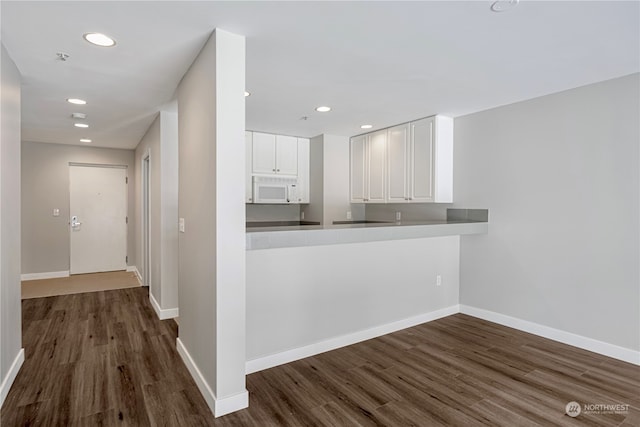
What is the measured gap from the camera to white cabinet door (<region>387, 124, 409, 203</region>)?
447 cm

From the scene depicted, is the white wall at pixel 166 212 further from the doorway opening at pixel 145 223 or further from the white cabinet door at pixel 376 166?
the white cabinet door at pixel 376 166

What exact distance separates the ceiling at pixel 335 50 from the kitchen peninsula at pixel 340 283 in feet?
4.24

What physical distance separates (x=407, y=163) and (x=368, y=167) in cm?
77

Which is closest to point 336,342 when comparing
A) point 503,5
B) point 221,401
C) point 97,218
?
point 221,401

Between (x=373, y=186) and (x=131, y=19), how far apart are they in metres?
3.67

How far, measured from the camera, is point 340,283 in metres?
3.14

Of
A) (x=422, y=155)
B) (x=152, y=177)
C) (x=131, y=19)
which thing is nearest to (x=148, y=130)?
(x=152, y=177)

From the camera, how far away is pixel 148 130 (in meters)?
4.71

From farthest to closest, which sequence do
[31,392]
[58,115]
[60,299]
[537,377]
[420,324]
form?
[60,299] → [58,115] → [420,324] → [537,377] → [31,392]

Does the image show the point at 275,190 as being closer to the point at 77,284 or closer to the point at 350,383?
the point at 350,383

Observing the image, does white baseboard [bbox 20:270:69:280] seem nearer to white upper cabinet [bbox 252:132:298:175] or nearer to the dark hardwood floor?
the dark hardwood floor

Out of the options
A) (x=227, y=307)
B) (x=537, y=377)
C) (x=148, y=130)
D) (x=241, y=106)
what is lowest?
(x=537, y=377)

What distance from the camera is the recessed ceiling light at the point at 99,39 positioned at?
214 centimetres

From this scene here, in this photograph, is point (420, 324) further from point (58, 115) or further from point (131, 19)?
point (58, 115)
